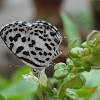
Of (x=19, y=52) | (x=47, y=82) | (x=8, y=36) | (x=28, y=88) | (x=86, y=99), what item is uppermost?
(x=8, y=36)

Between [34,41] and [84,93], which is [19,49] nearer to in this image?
[34,41]

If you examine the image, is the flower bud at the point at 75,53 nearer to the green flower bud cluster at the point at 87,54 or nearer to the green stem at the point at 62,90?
the green flower bud cluster at the point at 87,54

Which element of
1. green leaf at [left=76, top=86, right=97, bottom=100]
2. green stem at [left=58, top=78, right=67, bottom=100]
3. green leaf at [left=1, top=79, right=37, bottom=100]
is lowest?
green leaf at [left=1, top=79, right=37, bottom=100]

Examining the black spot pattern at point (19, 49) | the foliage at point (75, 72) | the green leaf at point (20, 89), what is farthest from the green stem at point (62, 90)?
the green leaf at point (20, 89)

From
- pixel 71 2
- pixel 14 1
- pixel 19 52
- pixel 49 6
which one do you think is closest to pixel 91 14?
pixel 49 6

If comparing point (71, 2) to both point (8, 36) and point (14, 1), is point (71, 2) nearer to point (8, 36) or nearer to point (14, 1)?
point (14, 1)

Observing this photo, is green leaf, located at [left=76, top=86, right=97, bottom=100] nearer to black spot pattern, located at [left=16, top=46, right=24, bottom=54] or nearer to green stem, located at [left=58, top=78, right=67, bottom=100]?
green stem, located at [left=58, top=78, right=67, bottom=100]

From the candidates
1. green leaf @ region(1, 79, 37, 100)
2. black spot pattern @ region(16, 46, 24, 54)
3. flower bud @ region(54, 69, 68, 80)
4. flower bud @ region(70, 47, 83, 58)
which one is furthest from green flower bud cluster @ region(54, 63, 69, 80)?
green leaf @ region(1, 79, 37, 100)

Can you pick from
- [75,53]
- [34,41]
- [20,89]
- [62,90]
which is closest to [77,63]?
[75,53]
